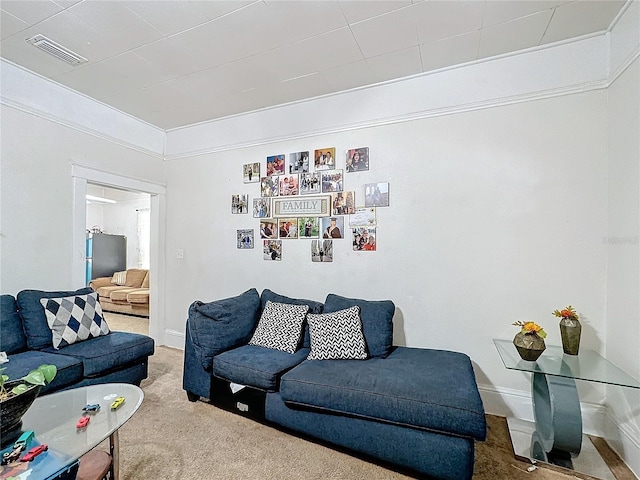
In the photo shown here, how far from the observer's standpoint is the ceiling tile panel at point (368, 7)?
2.01 metres

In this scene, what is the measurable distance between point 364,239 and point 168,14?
2.21 metres

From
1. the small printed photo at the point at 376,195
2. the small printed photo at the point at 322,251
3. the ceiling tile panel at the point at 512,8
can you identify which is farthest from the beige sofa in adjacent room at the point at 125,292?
the ceiling tile panel at the point at 512,8

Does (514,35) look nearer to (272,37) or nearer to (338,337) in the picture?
(272,37)

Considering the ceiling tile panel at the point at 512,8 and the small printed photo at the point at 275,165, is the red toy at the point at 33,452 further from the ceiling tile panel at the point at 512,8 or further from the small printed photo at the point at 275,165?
the ceiling tile panel at the point at 512,8

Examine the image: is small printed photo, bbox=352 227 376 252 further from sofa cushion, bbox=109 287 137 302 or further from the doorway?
sofa cushion, bbox=109 287 137 302

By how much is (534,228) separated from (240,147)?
2.97 m

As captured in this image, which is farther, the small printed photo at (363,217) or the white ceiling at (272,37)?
the small printed photo at (363,217)

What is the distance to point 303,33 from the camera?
230 cm

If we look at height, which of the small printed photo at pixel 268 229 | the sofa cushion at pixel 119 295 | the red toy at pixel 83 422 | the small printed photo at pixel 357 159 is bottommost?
the sofa cushion at pixel 119 295

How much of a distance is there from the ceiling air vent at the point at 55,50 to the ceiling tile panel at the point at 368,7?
84.4 inches

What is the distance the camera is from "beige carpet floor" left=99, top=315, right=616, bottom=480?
71.1 inches

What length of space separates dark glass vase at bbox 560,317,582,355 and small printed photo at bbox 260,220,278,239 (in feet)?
8.29

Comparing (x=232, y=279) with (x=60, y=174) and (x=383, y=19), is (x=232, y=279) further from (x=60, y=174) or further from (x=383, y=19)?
(x=383, y=19)

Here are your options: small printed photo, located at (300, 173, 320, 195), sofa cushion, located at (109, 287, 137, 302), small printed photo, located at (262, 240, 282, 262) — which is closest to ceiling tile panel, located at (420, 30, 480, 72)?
small printed photo, located at (300, 173, 320, 195)
